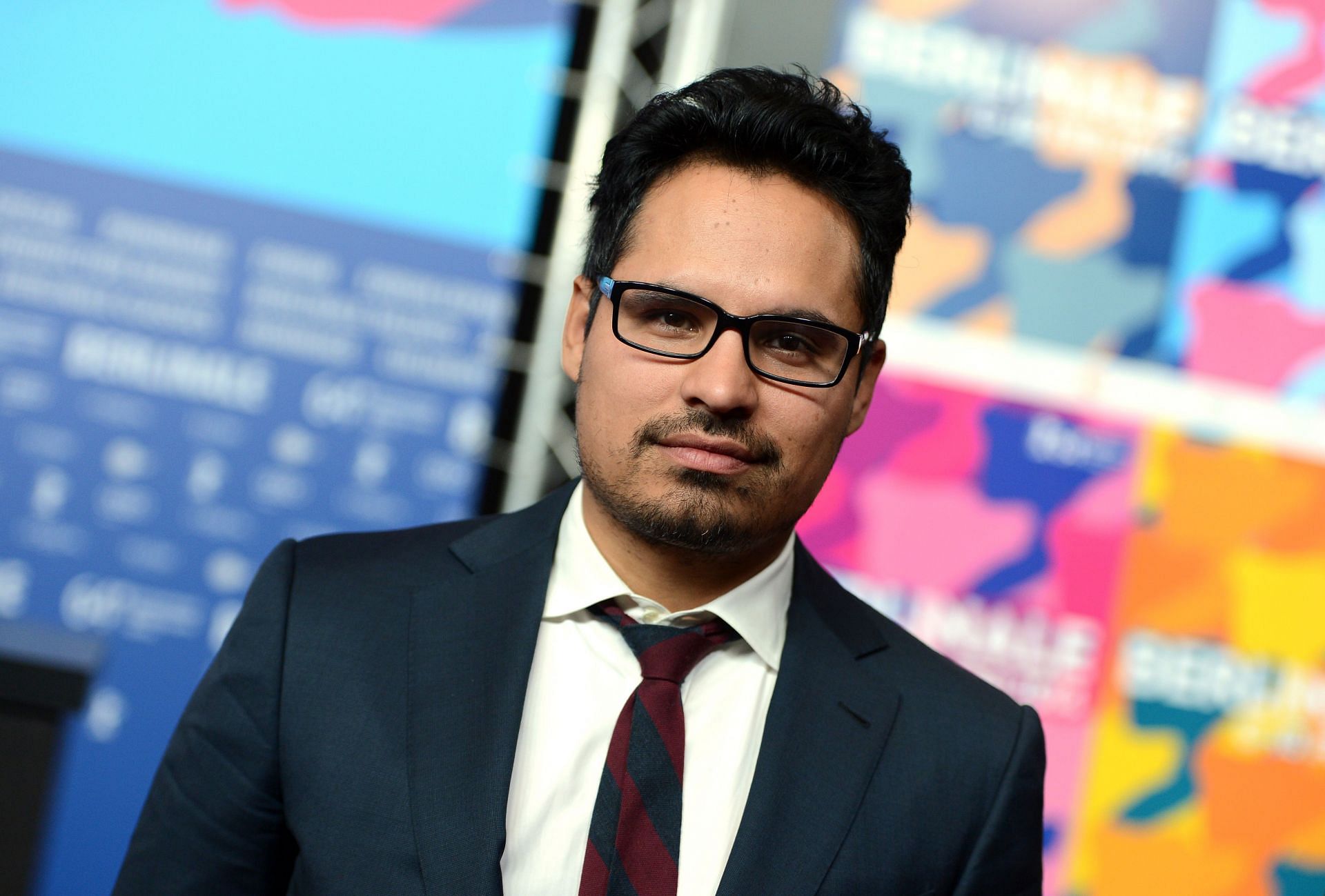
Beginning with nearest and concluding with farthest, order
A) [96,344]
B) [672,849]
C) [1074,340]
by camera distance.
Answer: [672,849] < [96,344] < [1074,340]

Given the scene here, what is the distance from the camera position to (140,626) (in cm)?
247

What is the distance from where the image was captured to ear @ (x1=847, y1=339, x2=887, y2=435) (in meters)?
1.46

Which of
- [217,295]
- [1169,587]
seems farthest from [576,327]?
[1169,587]

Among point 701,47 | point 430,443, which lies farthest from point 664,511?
point 701,47

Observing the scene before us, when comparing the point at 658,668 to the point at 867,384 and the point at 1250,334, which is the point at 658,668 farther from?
the point at 1250,334

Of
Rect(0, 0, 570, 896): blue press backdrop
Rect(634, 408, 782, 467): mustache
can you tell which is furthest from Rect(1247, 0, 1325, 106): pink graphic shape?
Rect(634, 408, 782, 467): mustache

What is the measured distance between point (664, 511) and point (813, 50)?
5.29ft

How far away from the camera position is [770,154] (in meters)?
1.37

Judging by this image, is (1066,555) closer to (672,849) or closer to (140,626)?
(672,849)

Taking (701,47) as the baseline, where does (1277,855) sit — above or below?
below

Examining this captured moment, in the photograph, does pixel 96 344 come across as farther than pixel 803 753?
Yes

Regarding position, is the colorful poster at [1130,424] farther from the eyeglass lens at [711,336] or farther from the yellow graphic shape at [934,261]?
the eyeglass lens at [711,336]

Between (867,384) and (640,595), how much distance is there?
0.39m

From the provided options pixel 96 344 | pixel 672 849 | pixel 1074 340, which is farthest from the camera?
pixel 1074 340
